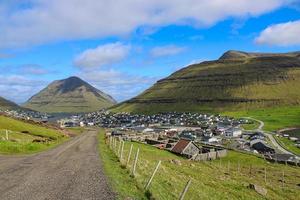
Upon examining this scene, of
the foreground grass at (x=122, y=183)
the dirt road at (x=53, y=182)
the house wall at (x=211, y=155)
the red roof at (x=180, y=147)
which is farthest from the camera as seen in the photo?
the red roof at (x=180, y=147)

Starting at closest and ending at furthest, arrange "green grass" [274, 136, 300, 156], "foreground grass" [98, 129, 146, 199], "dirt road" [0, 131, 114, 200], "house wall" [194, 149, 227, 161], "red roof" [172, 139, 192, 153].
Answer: "dirt road" [0, 131, 114, 200] → "foreground grass" [98, 129, 146, 199] → "house wall" [194, 149, 227, 161] → "red roof" [172, 139, 192, 153] → "green grass" [274, 136, 300, 156]

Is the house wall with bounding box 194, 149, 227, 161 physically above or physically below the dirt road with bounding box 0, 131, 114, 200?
below

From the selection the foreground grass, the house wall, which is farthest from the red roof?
the foreground grass

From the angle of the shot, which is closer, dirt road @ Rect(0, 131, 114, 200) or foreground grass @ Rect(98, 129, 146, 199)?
dirt road @ Rect(0, 131, 114, 200)

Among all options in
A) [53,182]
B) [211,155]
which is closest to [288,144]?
Answer: [211,155]

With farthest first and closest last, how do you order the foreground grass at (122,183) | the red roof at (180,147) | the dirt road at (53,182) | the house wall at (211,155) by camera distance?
the red roof at (180,147)
the house wall at (211,155)
the foreground grass at (122,183)
the dirt road at (53,182)

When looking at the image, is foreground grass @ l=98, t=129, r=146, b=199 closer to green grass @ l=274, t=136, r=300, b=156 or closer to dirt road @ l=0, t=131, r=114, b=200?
dirt road @ l=0, t=131, r=114, b=200

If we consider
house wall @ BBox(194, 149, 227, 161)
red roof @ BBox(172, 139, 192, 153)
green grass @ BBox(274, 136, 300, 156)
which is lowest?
green grass @ BBox(274, 136, 300, 156)

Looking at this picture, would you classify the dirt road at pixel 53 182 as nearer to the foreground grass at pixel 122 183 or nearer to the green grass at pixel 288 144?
the foreground grass at pixel 122 183

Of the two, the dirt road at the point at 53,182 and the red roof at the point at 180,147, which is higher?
the dirt road at the point at 53,182

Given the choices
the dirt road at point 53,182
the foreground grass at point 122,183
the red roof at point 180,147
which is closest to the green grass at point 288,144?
the red roof at point 180,147

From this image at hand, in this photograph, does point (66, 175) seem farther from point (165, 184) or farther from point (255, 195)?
point (255, 195)

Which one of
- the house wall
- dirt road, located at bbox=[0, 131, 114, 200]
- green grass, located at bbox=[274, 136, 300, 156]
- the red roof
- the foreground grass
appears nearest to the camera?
dirt road, located at bbox=[0, 131, 114, 200]

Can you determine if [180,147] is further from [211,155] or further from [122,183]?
[122,183]
